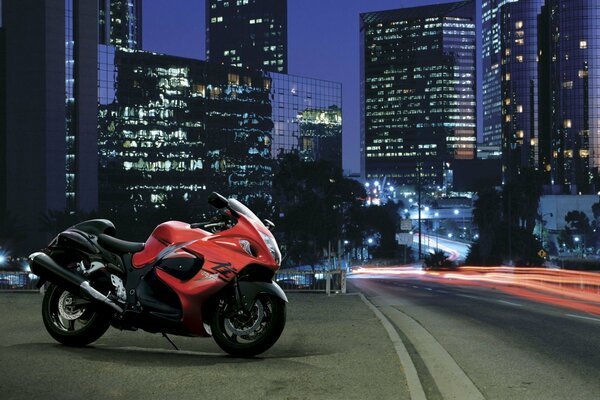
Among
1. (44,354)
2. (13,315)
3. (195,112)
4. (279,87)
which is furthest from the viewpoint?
(279,87)

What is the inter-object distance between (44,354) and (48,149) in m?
129

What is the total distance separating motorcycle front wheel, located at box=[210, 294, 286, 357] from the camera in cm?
849

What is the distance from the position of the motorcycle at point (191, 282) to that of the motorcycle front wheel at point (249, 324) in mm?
11

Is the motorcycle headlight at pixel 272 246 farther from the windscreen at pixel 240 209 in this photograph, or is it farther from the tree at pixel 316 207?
the tree at pixel 316 207

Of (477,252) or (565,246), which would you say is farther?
(565,246)

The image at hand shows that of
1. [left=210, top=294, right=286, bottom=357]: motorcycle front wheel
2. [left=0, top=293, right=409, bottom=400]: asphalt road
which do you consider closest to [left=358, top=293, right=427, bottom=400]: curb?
[left=0, top=293, right=409, bottom=400]: asphalt road

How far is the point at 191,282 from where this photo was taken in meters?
8.52

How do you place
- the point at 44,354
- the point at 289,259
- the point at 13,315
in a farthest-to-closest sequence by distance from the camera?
the point at 289,259 → the point at 13,315 → the point at 44,354

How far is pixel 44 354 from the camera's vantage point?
8.69 metres

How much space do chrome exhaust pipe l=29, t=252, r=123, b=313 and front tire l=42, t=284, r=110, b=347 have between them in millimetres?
259

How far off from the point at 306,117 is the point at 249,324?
160m

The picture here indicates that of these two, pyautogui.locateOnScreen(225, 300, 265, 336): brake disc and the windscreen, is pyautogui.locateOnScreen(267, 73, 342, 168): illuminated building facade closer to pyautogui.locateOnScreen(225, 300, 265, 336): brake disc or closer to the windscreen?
the windscreen

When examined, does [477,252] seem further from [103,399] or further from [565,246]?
[103,399]

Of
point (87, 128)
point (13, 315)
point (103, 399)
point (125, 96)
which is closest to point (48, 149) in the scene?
point (87, 128)
